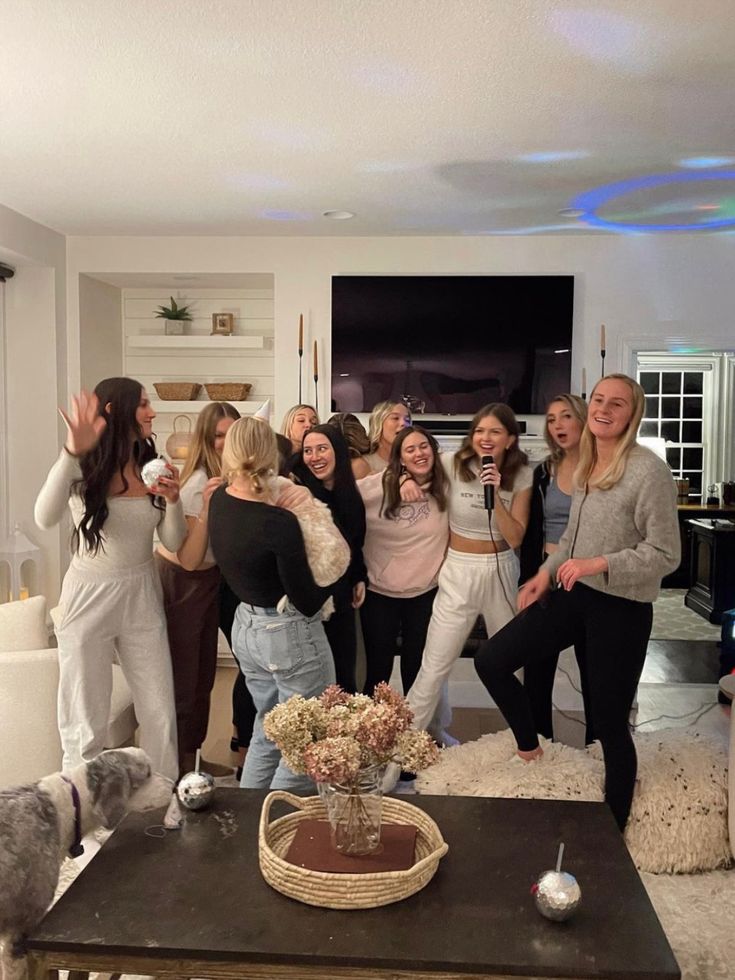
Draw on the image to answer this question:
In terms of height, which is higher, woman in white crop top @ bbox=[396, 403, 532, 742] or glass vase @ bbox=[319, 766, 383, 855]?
woman in white crop top @ bbox=[396, 403, 532, 742]

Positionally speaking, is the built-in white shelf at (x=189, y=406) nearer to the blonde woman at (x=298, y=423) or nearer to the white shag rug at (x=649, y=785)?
the blonde woman at (x=298, y=423)

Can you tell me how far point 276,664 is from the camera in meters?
2.50

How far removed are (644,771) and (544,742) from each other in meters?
0.36

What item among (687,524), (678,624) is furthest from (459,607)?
(687,524)

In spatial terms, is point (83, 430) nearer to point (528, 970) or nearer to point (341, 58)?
point (341, 58)

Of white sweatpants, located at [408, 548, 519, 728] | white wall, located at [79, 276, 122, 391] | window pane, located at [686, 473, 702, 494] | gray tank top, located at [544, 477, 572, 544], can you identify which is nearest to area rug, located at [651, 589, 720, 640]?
window pane, located at [686, 473, 702, 494]

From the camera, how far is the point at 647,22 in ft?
8.20

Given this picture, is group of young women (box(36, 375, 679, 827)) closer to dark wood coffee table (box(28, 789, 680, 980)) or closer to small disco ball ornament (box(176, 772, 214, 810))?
small disco ball ornament (box(176, 772, 214, 810))

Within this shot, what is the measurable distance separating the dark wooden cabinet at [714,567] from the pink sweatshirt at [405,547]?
3667 mm

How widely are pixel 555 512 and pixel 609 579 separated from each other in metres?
0.88

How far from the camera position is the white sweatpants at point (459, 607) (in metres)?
3.08

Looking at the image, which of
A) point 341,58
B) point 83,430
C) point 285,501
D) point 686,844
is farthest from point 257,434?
point 686,844

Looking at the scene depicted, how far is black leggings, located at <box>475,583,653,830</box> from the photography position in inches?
100

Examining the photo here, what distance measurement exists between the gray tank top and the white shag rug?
78 cm
